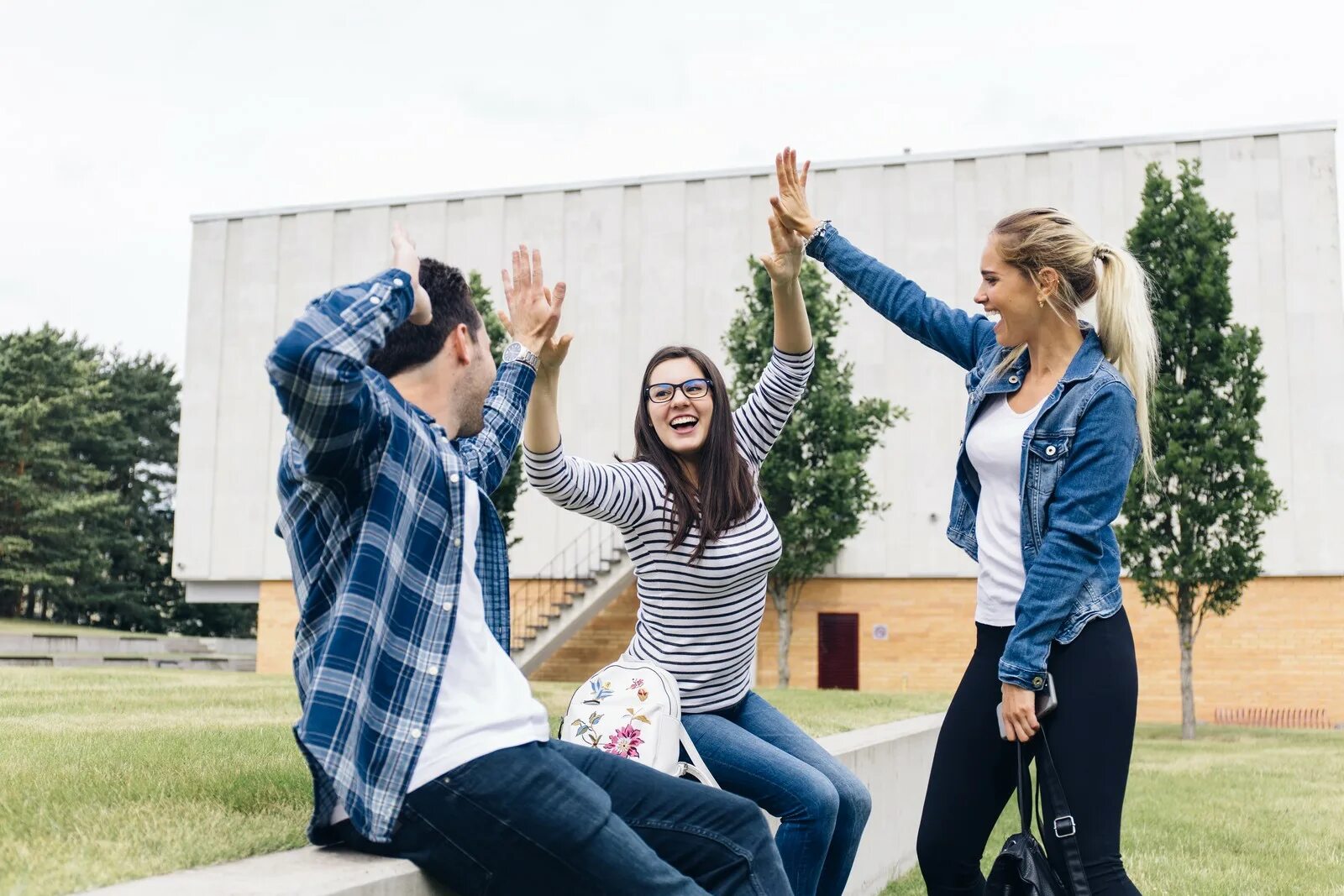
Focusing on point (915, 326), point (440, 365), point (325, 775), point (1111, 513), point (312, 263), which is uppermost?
point (312, 263)

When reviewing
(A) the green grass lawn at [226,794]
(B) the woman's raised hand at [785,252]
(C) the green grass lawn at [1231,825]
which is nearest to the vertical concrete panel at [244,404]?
(A) the green grass lawn at [226,794]

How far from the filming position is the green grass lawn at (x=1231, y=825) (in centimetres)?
615

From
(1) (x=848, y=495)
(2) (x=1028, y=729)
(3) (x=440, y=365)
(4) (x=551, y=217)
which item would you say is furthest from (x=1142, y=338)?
(4) (x=551, y=217)

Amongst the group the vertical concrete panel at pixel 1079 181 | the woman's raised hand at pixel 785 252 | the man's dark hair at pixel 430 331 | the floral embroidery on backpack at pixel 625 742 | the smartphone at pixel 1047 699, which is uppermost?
the vertical concrete panel at pixel 1079 181

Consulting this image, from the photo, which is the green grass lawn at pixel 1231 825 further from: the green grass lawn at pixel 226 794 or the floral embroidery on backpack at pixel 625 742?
the floral embroidery on backpack at pixel 625 742

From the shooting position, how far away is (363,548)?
2.39m

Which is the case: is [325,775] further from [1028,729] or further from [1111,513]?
[1111,513]

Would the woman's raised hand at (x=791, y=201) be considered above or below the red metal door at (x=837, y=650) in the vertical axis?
above

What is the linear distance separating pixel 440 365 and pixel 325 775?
927 millimetres

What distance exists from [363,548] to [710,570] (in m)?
1.68

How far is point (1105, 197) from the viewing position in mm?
25953

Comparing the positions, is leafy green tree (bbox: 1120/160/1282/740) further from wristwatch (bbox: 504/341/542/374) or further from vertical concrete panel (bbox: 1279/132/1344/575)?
wristwatch (bbox: 504/341/542/374)

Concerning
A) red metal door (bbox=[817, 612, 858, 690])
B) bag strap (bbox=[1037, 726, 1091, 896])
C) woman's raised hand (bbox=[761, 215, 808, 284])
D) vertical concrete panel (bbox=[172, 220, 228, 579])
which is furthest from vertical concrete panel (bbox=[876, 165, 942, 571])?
bag strap (bbox=[1037, 726, 1091, 896])

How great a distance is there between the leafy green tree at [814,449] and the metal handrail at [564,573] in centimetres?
534
